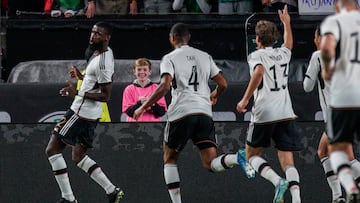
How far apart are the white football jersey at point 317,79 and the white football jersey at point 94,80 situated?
2290 mm

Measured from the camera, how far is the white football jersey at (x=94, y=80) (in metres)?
16.0

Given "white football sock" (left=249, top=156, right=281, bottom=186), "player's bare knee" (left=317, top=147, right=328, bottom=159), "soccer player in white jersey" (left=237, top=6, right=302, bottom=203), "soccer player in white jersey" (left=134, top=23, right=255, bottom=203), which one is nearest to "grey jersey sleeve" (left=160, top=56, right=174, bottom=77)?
"soccer player in white jersey" (left=134, top=23, right=255, bottom=203)

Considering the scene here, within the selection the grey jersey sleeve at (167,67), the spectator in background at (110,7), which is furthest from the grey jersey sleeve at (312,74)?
the spectator in background at (110,7)

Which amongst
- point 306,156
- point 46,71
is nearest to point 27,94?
point 46,71

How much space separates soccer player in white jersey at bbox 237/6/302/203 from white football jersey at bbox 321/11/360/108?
2300mm

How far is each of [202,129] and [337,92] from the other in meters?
2.81

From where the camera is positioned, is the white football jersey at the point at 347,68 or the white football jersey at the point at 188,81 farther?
the white football jersey at the point at 188,81

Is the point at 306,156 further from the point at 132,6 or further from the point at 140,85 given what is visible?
the point at 132,6

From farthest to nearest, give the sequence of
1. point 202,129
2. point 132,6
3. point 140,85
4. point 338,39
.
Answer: point 132,6, point 140,85, point 202,129, point 338,39

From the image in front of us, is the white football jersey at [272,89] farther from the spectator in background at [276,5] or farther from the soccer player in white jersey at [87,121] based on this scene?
the spectator in background at [276,5]

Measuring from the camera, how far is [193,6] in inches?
760

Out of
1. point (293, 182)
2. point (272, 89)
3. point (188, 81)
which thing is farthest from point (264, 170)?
point (188, 81)

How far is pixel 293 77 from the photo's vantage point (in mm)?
18094

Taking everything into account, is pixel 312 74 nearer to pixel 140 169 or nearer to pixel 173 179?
pixel 173 179
